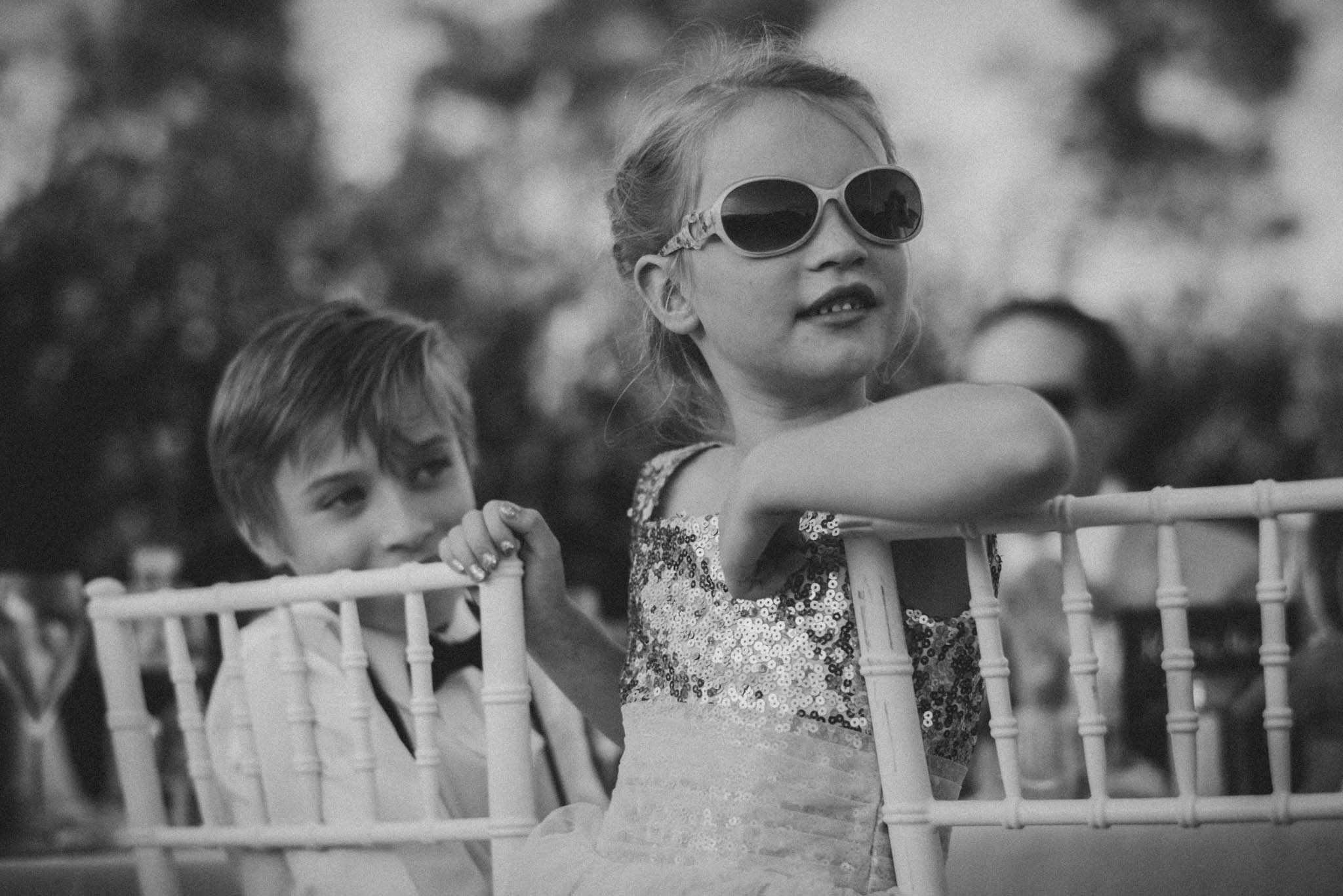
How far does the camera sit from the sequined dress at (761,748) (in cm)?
128

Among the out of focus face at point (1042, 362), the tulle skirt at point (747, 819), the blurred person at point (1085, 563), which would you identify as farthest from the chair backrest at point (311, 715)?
the out of focus face at point (1042, 362)

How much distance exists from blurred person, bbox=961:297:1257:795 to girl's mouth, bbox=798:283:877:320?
0.89m

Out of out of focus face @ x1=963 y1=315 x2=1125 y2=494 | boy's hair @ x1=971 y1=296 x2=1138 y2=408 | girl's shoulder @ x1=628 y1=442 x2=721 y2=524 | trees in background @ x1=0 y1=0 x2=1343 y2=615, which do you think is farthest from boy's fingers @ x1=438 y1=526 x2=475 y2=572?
trees in background @ x1=0 y1=0 x2=1343 y2=615

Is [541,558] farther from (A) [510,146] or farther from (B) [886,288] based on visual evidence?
(A) [510,146]

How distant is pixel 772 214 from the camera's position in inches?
52.7

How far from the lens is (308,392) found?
210cm

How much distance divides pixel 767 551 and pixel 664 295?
0.35m

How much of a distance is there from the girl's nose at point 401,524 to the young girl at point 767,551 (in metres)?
0.55

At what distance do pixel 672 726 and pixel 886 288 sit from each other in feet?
1.47

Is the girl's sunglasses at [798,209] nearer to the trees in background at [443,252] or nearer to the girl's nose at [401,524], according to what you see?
the girl's nose at [401,524]

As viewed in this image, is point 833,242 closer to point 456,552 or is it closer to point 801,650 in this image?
point 801,650

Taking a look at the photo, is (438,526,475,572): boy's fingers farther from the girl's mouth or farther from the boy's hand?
the girl's mouth

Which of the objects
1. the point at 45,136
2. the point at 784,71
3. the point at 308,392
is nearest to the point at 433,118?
the point at 45,136

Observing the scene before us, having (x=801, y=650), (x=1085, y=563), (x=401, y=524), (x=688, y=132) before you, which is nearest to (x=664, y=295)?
(x=688, y=132)
